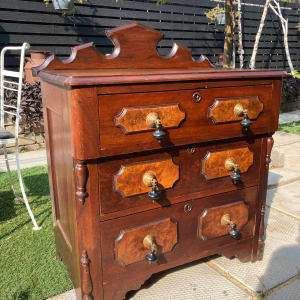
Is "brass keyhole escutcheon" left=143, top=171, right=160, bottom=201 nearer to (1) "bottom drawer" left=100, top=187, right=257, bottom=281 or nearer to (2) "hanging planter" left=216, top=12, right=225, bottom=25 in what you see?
(1) "bottom drawer" left=100, top=187, right=257, bottom=281

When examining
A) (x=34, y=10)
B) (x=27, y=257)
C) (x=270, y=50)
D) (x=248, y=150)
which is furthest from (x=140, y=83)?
(x=270, y=50)

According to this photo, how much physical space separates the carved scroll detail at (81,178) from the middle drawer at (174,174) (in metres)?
0.07

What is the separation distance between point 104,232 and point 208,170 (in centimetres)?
58

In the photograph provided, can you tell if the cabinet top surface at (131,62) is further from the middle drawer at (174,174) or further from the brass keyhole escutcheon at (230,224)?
the brass keyhole escutcheon at (230,224)

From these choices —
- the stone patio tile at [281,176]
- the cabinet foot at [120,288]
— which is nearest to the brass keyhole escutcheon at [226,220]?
the cabinet foot at [120,288]

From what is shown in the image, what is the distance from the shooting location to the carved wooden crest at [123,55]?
155cm

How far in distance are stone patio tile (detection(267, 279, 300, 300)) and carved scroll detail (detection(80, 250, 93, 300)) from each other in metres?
0.90

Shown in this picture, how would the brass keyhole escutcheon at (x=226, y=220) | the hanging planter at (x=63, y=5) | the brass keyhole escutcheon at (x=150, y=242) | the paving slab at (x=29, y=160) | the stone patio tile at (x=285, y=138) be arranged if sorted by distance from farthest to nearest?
the hanging planter at (x=63, y=5) < the stone patio tile at (x=285, y=138) < the paving slab at (x=29, y=160) < the brass keyhole escutcheon at (x=226, y=220) < the brass keyhole escutcheon at (x=150, y=242)

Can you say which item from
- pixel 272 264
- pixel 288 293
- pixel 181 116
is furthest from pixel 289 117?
pixel 181 116

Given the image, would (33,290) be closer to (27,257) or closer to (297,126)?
(27,257)

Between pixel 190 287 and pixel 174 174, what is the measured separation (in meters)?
0.67

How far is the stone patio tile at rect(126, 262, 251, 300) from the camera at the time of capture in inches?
66.1

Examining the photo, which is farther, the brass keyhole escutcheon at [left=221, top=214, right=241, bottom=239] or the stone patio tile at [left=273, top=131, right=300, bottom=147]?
the stone patio tile at [left=273, top=131, right=300, bottom=147]

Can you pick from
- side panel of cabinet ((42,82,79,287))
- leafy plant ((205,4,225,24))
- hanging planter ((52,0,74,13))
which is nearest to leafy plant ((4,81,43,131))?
hanging planter ((52,0,74,13))
